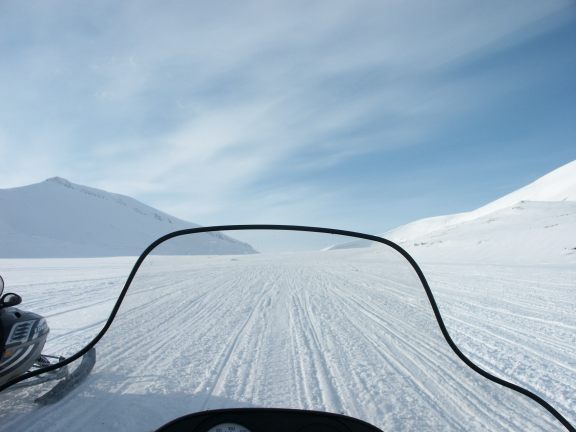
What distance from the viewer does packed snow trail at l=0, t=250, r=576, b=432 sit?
128 cm

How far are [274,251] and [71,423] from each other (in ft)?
3.00

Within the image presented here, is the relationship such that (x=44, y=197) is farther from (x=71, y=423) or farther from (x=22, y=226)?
(x=71, y=423)

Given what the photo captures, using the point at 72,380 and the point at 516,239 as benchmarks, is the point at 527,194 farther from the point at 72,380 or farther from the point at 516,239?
the point at 72,380

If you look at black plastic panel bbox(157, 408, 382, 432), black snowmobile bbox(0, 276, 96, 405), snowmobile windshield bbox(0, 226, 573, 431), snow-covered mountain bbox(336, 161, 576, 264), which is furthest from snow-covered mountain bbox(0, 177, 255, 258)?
black plastic panel bbox(157, 408, 382, 432)

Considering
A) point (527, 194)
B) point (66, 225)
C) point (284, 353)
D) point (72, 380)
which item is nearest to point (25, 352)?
point (72, 380)

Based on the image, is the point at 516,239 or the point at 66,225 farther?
the point at 66,225

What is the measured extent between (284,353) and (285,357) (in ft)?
0.05

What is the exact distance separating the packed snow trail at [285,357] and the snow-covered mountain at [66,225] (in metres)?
31.6

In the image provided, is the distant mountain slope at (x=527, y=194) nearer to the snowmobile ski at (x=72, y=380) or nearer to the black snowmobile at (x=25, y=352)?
the black snowmobile at (x=25, y=352)

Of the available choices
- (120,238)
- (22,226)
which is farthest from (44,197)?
(120,238)

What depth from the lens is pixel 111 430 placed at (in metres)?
1.21

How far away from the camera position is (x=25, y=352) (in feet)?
6.29

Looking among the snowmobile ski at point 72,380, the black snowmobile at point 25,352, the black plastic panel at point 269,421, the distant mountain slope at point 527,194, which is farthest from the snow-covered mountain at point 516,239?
the distant mountain slope at point 527,194

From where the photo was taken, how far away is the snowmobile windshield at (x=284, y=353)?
1285 millimetres
